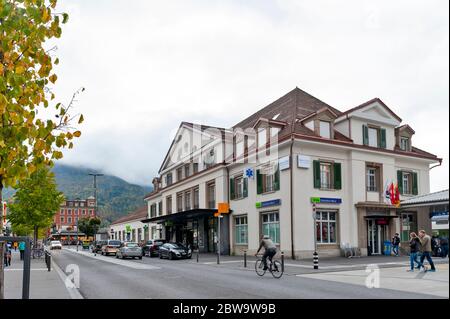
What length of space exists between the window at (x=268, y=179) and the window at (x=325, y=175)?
3.12 meters

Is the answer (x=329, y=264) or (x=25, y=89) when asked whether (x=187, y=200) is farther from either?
(x=25, y=89)

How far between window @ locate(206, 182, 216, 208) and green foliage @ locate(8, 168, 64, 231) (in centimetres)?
1337

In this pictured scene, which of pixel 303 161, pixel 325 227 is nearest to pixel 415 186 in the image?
pixel 325 227

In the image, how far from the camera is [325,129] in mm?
32219

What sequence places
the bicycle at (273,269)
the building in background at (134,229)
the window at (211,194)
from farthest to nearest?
the building in background at (134,229) → the window at (211,194) → the bicycle at (273,269)

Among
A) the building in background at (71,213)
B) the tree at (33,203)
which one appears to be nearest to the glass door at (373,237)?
the tree at (33,203)

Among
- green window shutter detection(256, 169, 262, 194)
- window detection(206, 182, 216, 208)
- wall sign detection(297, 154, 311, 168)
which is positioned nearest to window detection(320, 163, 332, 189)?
wall sign detection(297, 154, 311, 168)

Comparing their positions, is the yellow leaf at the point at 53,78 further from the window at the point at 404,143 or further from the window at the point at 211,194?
the window at the point at 404,143

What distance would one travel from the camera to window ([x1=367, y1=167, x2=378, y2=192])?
33.3m

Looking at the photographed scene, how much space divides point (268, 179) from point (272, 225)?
3340 mm

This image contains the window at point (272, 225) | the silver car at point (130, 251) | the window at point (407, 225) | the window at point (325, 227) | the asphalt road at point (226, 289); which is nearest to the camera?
the asphalt road at point (226, 289)

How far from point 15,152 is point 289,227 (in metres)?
25.2

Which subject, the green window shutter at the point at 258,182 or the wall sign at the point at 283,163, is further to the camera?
the green window shutter at the point at 258,182

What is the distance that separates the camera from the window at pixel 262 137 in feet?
109
